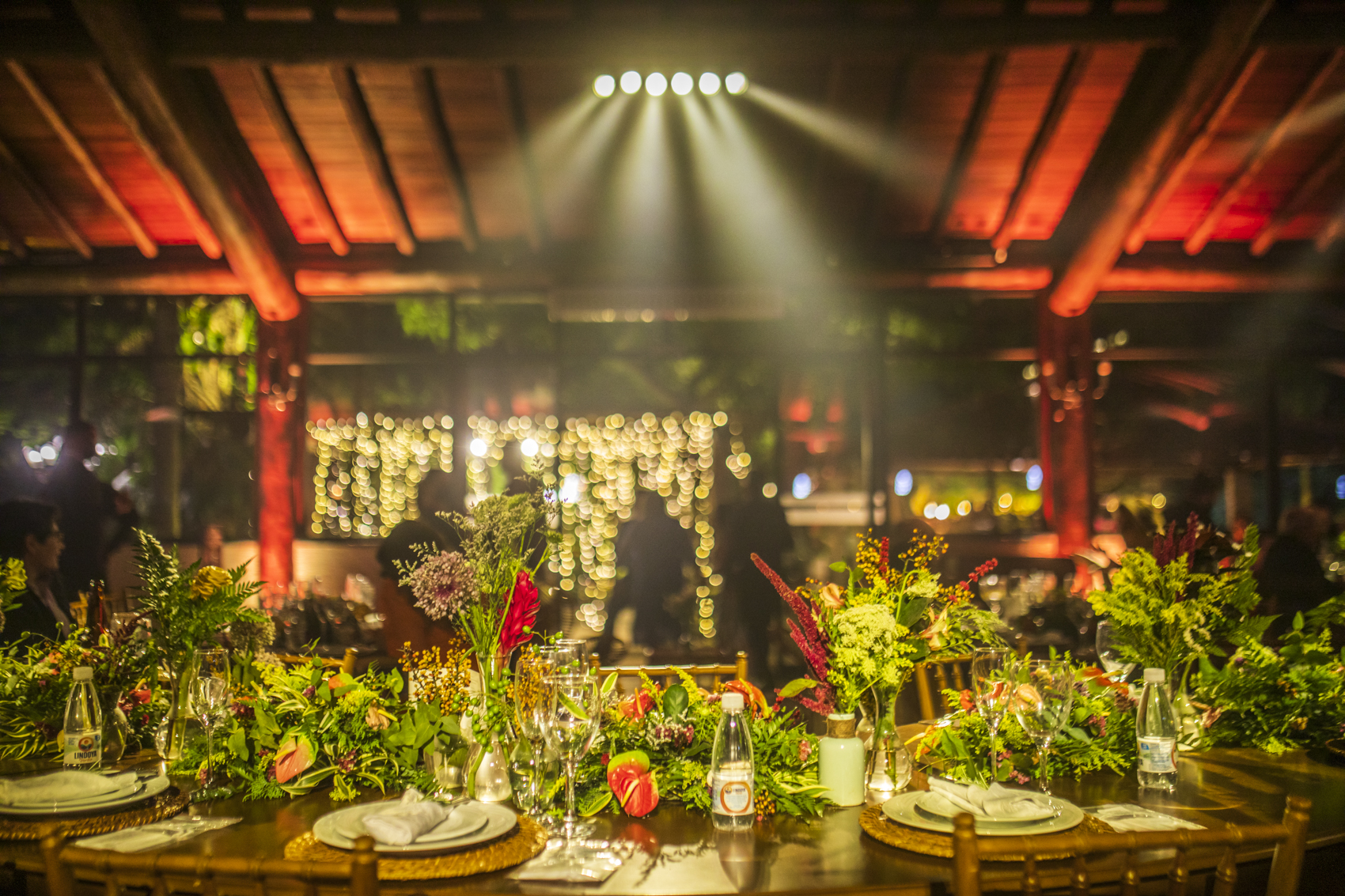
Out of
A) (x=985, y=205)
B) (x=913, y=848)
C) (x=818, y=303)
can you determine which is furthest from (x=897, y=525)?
(x=913, y=848)

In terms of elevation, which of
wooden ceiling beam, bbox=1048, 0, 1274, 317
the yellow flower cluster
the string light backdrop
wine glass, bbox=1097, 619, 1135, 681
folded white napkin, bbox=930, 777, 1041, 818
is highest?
wooden ceiling beam, bbox=1048, 0, 1274, 317

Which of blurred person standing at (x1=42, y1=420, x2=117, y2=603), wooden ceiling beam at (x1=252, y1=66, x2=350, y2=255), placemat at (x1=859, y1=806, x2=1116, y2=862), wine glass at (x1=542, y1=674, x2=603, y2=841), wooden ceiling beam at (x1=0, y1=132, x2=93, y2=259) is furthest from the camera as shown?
→ wooden ceiling beam at (x1=0, y1=132, x2=93, y2=259)

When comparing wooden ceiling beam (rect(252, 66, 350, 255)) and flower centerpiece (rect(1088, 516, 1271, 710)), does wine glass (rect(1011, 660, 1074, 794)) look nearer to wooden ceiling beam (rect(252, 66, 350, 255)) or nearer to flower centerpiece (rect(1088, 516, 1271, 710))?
flower centerpiece (rect(1088, 516, 1271, 710))

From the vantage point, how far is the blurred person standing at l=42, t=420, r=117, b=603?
5.43m

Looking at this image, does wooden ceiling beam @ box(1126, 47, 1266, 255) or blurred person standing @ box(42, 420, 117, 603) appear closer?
blurred person standing @ box(42, 420, 117, 603)

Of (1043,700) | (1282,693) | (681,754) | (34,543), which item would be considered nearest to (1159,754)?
(1043,700)

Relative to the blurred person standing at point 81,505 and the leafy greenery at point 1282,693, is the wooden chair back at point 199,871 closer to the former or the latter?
the leafy greenery at point 1282,693

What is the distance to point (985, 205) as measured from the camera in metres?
7.05

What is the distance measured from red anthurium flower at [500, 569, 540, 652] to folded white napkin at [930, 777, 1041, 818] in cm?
83

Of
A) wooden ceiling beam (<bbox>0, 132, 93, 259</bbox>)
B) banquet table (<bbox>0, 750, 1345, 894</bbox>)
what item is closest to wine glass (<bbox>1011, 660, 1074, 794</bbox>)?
banquet table (<bbox>0, 750, 1345, 894</bbox>)

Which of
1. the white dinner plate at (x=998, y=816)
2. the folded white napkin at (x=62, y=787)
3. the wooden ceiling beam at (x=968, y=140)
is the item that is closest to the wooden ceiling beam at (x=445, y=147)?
the wooden ceiling beam at (x=968, y=140)

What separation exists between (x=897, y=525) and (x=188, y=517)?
5702 millimetres

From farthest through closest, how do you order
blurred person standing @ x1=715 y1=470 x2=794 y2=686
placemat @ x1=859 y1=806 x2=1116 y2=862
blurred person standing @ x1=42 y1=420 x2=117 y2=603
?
1. blurred person standing @ x1=715 y1=470 x2=794 y2=686
2. blurred person standing @ x1=42 y1=420 x2=117 y2=603
3. placemat @ x1=859 y1=806 x2=1116 y2=862

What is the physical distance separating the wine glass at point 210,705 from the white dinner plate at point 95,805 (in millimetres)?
90
